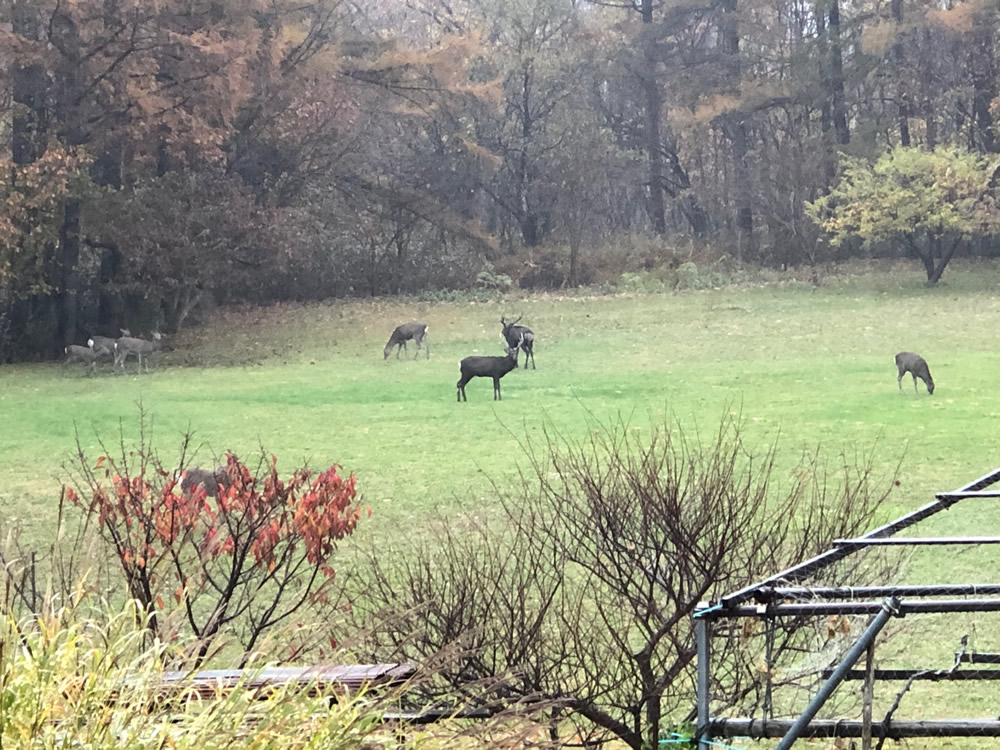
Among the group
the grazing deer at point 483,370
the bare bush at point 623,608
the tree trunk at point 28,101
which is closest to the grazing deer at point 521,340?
the grazing deer at point 483,370

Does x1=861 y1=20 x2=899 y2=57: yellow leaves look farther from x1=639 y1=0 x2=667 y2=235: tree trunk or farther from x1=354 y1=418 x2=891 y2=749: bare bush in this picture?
x1=354 y1=418 x2=891 y2=749: bare bush

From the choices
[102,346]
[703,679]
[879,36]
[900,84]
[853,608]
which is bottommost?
[703,679]

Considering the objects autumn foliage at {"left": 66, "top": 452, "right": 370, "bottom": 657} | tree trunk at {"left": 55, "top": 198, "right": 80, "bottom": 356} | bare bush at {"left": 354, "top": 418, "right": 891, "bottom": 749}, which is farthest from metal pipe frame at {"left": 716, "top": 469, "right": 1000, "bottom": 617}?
tree trunk at {"left": 55, "top": 198, "right": 80, "bottom": 356}

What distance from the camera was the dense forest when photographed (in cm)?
1908

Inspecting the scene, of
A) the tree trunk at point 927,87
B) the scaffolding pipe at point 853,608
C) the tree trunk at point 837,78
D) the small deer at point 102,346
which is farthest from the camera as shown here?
the tree trunk at point 837,78

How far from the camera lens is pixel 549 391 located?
1335cm

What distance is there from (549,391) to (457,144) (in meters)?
14.3

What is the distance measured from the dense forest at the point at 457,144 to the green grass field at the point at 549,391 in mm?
1712

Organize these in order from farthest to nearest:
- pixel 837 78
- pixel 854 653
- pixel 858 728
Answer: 1. pixel 837 78
2. pixel 858 728
3. pixel 854 653

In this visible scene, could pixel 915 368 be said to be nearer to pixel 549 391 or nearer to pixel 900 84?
pixel 549 391

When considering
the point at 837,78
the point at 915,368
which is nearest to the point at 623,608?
the point at 915,368

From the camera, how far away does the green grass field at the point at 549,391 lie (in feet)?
30.8

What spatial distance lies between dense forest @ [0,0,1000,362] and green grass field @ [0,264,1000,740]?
1.71 meters

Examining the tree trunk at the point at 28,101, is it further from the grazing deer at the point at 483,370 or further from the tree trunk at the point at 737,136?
the tree trunk at the point at 737,136
